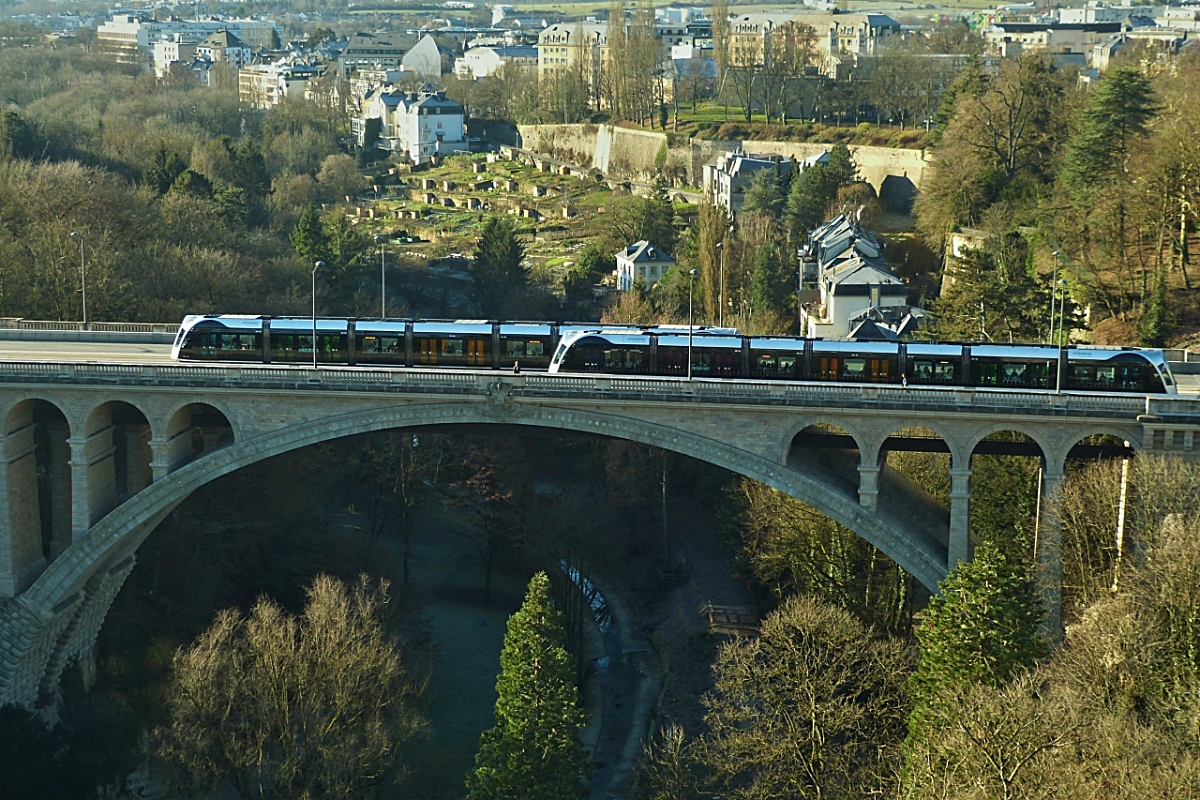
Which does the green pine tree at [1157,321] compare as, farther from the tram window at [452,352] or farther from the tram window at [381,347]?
the tram window at [381,347]

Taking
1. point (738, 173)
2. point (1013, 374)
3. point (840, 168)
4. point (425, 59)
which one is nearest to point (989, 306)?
point (1013, 374)

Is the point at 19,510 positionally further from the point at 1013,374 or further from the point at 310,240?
the point at 310,240

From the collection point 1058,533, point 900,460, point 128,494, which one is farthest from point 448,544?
point 1058,533

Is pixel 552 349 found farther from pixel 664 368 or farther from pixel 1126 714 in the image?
pixel 1126 714

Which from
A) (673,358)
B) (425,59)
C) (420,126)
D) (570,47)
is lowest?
(673,358)

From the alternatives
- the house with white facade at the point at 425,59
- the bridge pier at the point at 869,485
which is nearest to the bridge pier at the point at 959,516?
the bridge pier at the point at 869,485
